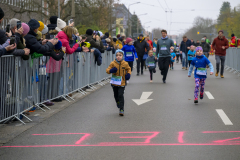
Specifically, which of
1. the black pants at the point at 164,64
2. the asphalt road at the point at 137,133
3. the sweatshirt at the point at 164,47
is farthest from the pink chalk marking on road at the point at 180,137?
the sweatshirt at the point at 164,47

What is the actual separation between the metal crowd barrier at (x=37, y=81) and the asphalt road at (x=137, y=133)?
0.61m

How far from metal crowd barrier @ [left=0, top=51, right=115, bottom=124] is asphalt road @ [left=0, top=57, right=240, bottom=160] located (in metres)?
0.61

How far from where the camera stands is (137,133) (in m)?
6.93

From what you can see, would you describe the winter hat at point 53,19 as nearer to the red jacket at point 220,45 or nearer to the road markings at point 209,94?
the road markings at point 209,94

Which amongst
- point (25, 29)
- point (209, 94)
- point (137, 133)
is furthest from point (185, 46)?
point (137, 133)

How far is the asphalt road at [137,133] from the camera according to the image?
219 inches

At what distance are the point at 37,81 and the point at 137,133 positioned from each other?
3130mm

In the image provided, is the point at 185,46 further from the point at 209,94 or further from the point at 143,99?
the point at 143,99

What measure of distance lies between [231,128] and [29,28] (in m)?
4.36

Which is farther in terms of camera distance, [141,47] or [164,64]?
[141,47]

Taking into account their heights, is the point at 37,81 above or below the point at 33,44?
below

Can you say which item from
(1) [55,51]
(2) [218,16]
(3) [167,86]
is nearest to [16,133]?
(1) [55,51]

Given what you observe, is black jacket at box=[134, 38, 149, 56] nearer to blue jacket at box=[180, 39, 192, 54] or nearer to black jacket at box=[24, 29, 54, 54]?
blue jacket at box=[180, 39, 192, 54]

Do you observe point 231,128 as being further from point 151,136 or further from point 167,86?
point 167,86
